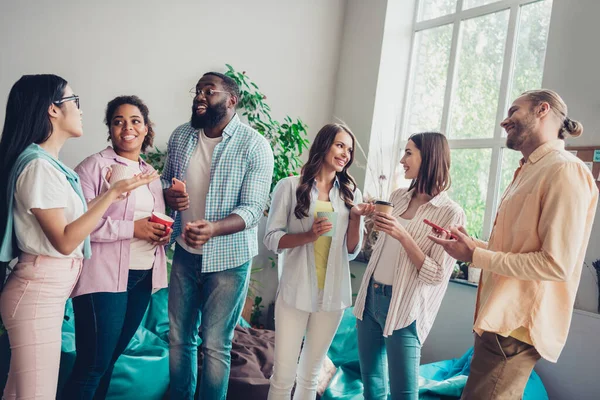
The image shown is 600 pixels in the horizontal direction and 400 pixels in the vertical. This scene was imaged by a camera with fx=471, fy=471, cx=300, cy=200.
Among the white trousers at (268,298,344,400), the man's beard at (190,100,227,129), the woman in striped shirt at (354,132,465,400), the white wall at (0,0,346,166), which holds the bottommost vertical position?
the white trousers at (268,298,344,400)

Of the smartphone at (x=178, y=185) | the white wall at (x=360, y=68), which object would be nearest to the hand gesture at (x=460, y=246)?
the smartphone at (x=178, y=185)

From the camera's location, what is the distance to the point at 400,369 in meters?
1.74

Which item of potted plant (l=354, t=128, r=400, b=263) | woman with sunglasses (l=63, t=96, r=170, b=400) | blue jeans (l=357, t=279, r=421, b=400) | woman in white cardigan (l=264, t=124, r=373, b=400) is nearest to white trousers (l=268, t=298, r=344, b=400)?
woman in white cardigan (l=264, t=124, r=373, b=400)

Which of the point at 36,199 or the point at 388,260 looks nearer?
the point at 36,199

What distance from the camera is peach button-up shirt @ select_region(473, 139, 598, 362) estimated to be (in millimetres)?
1306

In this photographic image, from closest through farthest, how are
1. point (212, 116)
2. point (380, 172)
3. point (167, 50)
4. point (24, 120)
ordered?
point (24, 120) < point (212, 116) < point (167, 50) < point (380, 172)

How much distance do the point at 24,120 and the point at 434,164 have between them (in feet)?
4.82

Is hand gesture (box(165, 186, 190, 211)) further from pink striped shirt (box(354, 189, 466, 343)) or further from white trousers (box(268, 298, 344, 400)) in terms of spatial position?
pink striped shirt (box(354, 189, 466, 343))

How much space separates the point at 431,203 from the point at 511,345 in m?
0.65

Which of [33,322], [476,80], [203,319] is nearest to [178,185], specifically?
[203,319]

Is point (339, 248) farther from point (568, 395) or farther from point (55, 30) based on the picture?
point (55, 30)

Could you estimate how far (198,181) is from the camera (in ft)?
6.48

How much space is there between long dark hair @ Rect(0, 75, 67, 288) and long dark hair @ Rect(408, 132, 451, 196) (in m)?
1.36

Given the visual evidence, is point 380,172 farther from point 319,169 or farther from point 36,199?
point 36,199
